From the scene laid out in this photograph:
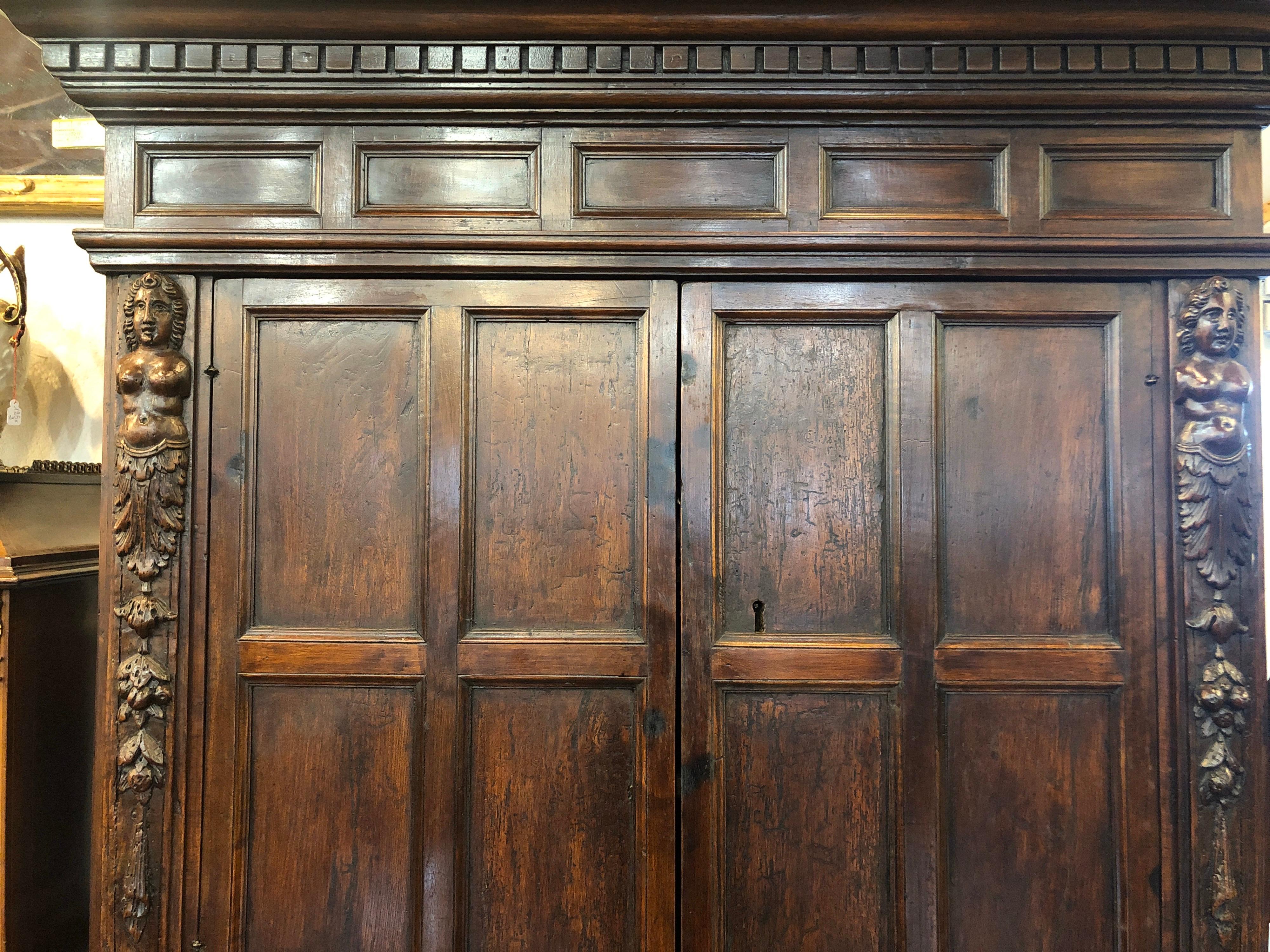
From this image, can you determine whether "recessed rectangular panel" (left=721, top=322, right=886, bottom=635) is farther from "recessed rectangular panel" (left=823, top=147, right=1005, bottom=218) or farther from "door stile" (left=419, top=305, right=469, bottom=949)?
"door stile" (left=419, top=305, right=469, bottom=949)

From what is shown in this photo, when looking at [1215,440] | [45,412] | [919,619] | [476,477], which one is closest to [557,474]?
[476,477]

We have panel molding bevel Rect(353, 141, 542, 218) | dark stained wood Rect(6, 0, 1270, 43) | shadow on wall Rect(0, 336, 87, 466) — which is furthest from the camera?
shadow on wall Rect(0, 336, 87, 466)

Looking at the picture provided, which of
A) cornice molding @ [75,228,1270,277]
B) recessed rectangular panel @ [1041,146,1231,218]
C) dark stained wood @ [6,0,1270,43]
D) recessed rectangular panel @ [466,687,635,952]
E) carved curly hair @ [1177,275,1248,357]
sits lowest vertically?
recessed rectangular panel @ [466,687,635,952]

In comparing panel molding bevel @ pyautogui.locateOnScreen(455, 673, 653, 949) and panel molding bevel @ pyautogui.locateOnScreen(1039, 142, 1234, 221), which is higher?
panel molding bevel @ pyautogui.locateOnScreen(1039, 142, 1234, 221)

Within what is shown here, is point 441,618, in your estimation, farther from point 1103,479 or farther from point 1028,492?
point 1103,479

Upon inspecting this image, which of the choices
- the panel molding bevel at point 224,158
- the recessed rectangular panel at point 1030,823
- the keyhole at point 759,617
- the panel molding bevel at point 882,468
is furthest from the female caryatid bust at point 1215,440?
the panel molding bevel at point 224,158

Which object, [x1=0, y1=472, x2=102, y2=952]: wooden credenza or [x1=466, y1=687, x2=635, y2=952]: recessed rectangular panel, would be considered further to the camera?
[x1=0, y1=472, x2=102, y2=952]: wooden credenza

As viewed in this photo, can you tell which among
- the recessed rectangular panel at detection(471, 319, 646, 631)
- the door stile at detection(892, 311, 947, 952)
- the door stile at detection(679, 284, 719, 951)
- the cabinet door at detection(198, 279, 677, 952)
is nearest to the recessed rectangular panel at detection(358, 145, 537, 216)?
the cabinet door at detection(198, 279, 677, 952)

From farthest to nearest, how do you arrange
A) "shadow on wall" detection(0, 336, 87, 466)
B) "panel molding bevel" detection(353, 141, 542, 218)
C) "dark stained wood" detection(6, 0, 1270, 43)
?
"shadow on wall" detection(0, 336, 87, 466) → "panel molding bevel" detection(353, 141, 542, 218) → "dark stained wood" detection(6, 0, 1270, 43)

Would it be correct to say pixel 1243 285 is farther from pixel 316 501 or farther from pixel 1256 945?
pixel 316 501

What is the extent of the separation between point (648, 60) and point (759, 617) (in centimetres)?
142

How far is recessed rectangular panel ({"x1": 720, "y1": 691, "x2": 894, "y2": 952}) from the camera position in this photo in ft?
5.39

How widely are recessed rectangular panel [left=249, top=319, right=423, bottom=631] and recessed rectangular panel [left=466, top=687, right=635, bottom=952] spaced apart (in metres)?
0.40

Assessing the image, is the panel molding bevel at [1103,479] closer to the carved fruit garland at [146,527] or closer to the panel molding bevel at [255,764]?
the panel molding bevel at [255,764]
